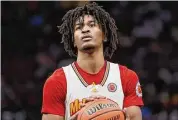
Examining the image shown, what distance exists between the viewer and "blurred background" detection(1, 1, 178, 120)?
9.73 meters

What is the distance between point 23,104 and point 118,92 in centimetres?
517

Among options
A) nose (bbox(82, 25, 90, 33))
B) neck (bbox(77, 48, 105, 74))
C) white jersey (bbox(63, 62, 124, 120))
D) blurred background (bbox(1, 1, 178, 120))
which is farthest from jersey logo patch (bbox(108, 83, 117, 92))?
blurred background (bbox(1, 1, 178, 120))

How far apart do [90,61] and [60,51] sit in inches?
206

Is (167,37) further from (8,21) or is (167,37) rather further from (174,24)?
(8,21)

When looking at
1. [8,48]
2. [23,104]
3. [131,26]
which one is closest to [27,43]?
[8,48]

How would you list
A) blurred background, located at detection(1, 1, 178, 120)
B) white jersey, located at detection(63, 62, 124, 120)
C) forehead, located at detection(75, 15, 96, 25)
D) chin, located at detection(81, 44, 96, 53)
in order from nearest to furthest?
1. white jersey, located at detection(63, 62, 124, 120)
2. chin, located at detection(81, 44, 96, 53)
3. forehead, located at detection(75, 15, 96, 25)
4. blurred background, located at detection(1, 1, 178, 120)

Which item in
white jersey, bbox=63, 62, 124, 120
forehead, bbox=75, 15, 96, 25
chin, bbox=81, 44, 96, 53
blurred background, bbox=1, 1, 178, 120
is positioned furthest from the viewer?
blurred background, bbox=1, 1, 178, 120

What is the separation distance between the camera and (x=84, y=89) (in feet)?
15.4

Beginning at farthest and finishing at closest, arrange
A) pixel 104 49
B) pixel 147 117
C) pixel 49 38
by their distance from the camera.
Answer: pixel 49 38 → pixel 147 117 → pixel 104 49

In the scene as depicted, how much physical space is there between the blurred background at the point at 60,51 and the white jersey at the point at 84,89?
15.7 ft

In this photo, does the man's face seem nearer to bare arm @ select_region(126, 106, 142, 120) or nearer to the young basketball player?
the young basketball player

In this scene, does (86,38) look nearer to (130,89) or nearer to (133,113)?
(130,89)

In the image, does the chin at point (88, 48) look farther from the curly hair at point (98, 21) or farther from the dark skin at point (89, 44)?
the curly hair at point (98, 21)

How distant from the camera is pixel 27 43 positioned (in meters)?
10.2
